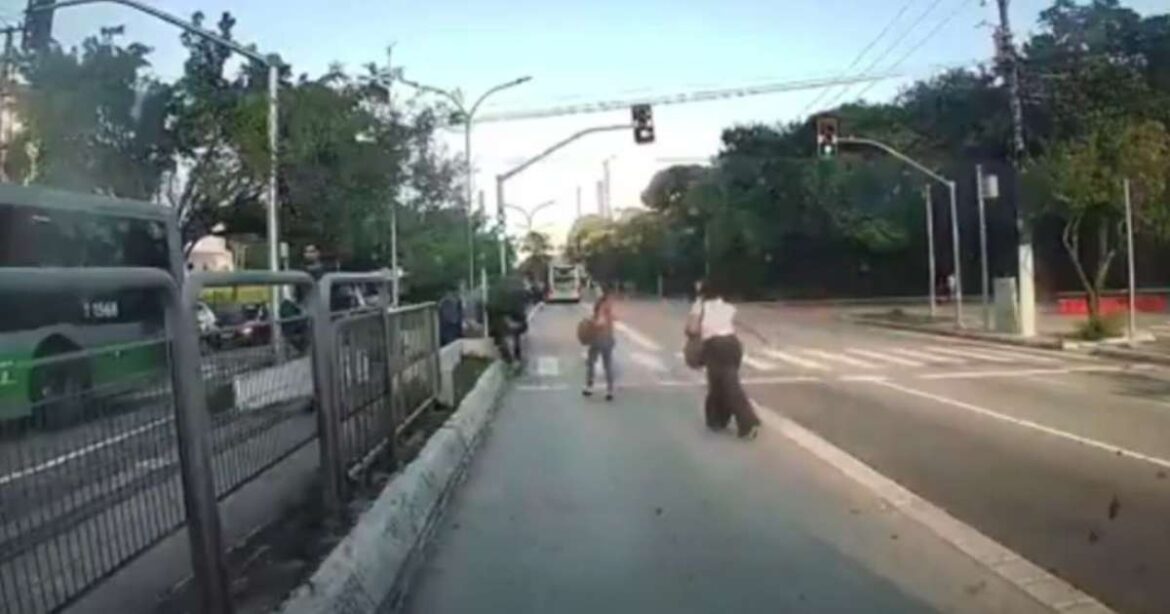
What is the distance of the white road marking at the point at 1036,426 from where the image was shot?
12.5m

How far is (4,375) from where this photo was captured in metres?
3.66

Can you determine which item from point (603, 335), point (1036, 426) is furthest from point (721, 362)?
point (603, 335)

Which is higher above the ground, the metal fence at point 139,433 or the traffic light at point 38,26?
the traffic light at point 38,26

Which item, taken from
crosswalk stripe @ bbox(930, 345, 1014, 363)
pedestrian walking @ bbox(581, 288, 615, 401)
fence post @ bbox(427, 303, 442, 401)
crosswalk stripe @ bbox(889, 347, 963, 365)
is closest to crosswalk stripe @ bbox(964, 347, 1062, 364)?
crosswalk stripe @ bbox(930, 345, 1014, 363)

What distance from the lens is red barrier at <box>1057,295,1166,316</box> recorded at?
52094 millimetres

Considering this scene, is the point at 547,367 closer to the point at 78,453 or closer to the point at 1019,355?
the point at 1019,355

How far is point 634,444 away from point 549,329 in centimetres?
3754

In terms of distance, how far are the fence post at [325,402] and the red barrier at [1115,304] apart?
4574 centimetres

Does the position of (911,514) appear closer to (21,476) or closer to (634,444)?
(634,444)

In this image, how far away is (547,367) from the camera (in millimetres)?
29766

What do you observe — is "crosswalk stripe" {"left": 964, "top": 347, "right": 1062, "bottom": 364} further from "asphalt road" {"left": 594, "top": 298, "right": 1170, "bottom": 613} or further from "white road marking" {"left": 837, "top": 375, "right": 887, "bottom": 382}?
"white road marking" {"left": 837, "top": 375, "right": 887, "bottom": 382}

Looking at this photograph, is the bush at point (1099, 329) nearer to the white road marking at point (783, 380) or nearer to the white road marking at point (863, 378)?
the white road marking at point (863, 378)

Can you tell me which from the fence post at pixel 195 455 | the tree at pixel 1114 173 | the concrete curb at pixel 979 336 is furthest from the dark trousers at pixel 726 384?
the tree at pixel 1114 173

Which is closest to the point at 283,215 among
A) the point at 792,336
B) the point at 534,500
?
the point at 792,336
